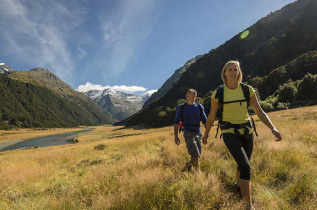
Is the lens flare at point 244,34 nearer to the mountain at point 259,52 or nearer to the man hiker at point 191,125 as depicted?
the mountain at point 259,52

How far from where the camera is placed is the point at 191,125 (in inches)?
201

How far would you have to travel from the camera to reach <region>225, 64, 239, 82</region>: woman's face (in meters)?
3.31

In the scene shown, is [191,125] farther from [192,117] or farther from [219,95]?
[219,95]

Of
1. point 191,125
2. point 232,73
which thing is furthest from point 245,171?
point 191,125

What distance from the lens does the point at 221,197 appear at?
3.03 meters

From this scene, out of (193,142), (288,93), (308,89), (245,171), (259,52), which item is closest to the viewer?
(245,171)

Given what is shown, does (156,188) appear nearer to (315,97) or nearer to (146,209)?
(146,209)

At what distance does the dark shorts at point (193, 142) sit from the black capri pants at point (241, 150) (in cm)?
183

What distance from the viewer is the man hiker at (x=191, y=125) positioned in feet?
16.2

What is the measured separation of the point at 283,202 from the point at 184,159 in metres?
3.58

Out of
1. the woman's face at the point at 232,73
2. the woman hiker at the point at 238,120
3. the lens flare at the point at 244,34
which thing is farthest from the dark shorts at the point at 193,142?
the lens flare at the point at 244,34

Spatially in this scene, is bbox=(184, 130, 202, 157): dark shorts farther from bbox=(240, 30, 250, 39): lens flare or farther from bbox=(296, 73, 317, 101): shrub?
bbox=(240, 30, 250, 39): lens flare

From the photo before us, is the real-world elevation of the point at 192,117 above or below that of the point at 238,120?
above

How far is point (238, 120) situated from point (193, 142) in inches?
81.9
